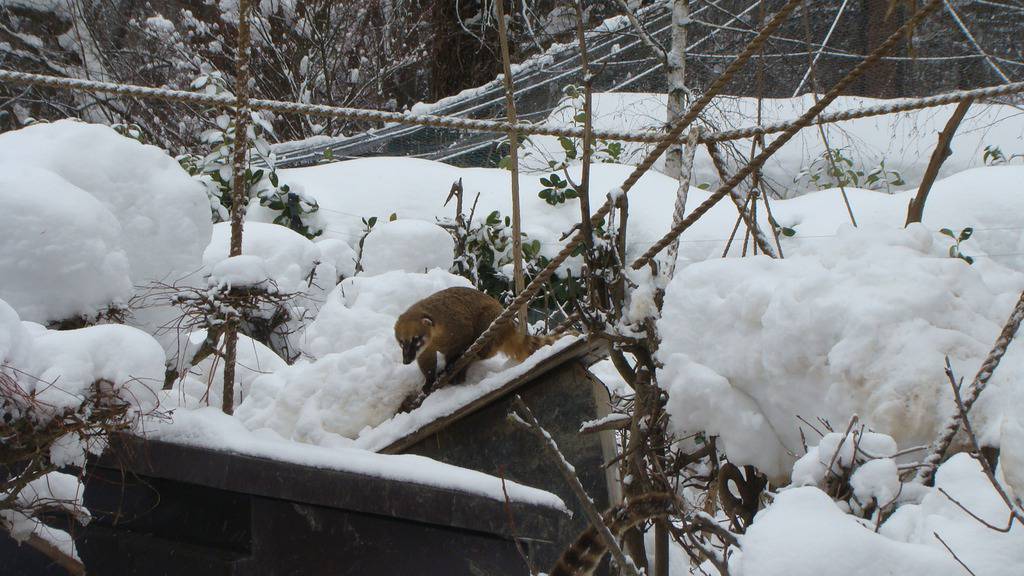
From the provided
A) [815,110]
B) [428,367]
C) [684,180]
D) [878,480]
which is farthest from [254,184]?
[878,480]

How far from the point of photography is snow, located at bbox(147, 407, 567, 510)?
173cm

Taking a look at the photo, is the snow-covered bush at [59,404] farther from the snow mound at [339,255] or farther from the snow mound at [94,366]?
the snow mound at [339,255]

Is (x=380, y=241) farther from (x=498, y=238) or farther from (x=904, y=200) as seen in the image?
(x=904, y=200)

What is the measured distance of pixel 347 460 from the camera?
5.90 feet

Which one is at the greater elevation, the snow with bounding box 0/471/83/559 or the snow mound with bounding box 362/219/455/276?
the snow with bounding box 0/471/83/559

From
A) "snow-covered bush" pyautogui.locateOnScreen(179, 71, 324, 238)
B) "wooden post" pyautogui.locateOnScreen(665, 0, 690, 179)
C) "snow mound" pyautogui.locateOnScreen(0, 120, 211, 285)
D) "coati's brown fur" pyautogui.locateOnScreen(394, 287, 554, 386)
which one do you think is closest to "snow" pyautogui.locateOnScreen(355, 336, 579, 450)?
"coati's brown fur" pyautogui.locateOnScreen(394, 287, 554, 386)

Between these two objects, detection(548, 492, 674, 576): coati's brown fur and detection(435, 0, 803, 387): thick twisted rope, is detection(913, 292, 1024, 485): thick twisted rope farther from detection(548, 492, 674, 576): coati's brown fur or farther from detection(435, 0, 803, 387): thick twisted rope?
detection(435, 0, 803, 387): thick twisted rope

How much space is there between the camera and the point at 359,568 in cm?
186

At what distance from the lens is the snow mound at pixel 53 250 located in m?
2.19

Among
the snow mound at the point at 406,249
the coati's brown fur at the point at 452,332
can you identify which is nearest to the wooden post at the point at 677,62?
the snow mound at the point at 406,249

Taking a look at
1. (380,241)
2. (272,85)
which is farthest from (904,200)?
(272,85)

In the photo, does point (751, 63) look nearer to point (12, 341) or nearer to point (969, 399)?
point (969, 399)

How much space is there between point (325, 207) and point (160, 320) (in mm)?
3229

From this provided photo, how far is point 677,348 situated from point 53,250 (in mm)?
1470
